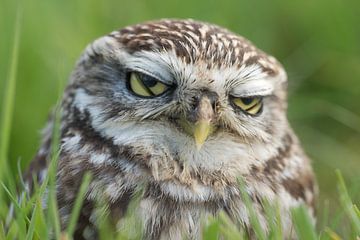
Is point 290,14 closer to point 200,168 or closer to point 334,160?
point 334,160

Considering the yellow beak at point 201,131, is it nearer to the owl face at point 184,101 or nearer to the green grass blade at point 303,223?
the owl face at point 184,101

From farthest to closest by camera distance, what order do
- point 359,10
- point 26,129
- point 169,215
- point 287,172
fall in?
point 359,10 < point 26,129 < point 287,172 < point 169,215

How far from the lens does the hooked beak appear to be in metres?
2.97

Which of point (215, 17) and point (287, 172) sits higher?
point (215, 17)

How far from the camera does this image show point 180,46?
3.16m

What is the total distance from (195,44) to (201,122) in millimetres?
329

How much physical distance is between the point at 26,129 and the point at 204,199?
1716mm

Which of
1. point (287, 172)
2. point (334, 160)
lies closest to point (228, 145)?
point (287, 172)

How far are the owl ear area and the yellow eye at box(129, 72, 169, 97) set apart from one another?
0.25m

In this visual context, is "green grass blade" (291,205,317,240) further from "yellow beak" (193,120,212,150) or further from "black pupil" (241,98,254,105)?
"black pupil" (241,98,254,105)

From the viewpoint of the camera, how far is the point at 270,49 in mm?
5164

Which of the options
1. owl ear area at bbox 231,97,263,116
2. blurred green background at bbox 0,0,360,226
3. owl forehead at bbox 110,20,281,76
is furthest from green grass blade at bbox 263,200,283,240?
blurred green background at bbox 0,0,360,226

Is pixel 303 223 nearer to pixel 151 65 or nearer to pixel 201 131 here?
pixel 201 131

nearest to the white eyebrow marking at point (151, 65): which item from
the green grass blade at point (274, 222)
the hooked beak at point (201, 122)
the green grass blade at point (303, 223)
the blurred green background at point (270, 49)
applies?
the hooked beak at point (201, 122)
